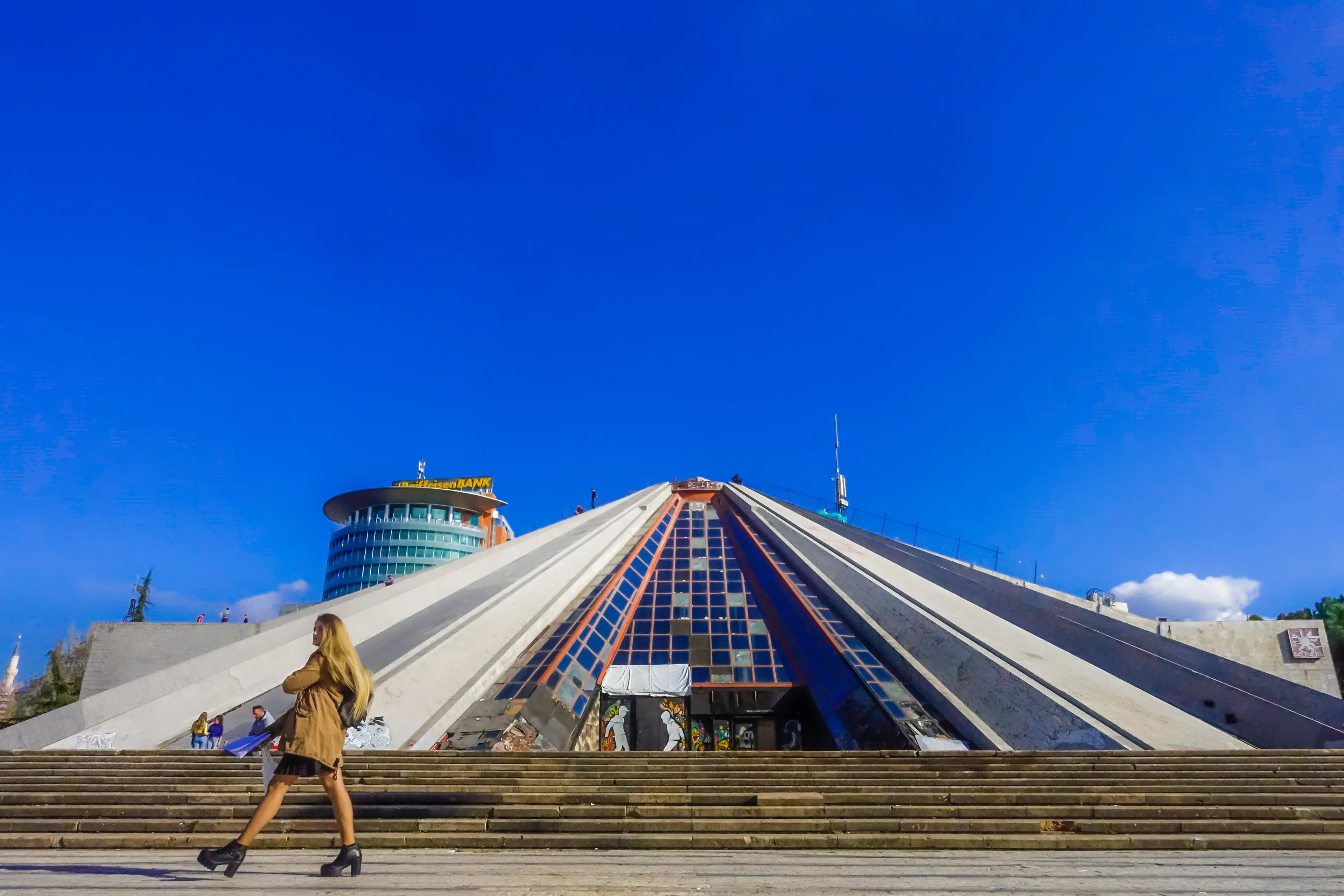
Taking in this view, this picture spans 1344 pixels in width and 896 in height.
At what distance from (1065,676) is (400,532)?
38.4 metres

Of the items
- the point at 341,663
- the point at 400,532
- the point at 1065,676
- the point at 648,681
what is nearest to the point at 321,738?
the point at 341,663

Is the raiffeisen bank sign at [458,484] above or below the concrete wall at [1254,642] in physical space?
above

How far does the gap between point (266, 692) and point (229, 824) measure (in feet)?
25.0

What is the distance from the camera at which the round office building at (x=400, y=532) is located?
138ft

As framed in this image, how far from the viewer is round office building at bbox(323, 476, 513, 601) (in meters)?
41.9

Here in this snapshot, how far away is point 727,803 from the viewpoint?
18.0 feet

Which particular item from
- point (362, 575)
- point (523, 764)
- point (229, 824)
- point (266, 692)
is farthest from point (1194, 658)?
point (362, 575)

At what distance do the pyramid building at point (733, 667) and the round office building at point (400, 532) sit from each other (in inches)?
901

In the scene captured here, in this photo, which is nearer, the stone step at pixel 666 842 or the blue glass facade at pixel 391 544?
the stone step at pixel 666 842

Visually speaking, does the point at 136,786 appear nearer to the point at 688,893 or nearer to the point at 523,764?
the point at 523,764

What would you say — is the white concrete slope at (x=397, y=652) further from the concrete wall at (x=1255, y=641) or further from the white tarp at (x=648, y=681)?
the concrete wall at (x=1255, y=641)

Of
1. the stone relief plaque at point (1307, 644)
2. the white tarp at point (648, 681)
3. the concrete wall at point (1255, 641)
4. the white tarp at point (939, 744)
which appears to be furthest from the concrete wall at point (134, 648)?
the stone relief plaque at point (1307, 644)

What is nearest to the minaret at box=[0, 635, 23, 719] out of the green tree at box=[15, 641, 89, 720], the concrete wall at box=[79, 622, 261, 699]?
the green tree at box=[15, 641, 89, 720]

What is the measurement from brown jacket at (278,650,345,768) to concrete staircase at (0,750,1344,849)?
1294 millimetres
